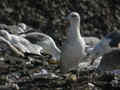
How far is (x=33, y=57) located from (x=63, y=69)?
1255mm

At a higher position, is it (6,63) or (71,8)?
(71,8)

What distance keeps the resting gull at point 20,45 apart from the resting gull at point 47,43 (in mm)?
124

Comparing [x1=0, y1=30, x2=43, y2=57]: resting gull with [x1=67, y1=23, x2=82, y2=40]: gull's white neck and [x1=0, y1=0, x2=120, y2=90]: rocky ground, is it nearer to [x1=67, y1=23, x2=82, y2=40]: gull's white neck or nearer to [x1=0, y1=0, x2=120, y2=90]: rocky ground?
[x1=0, y1=0, x2=120, y2=90]: rocky ground

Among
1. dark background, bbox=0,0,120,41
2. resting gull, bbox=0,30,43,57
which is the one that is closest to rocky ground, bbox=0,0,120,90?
dark background, bbox=0,0,120,41

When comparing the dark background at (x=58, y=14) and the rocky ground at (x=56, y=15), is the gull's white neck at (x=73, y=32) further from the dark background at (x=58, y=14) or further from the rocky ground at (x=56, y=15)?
the dark background at (x=58, y=14)

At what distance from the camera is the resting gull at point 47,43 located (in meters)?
7.33

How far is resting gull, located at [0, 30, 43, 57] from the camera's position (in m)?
7.83

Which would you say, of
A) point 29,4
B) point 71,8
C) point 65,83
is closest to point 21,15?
point 29,4

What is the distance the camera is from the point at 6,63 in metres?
7.27

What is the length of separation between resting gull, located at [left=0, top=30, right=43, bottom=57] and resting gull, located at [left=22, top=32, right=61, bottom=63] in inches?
4.9

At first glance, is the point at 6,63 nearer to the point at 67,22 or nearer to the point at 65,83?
the point at 67,22

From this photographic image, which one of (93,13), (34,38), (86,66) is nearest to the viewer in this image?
(86,66)

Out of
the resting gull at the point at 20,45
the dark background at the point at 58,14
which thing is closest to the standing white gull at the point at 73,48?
the resting gull at the point at 20,45

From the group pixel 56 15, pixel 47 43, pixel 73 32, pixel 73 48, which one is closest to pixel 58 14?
pixel 56 15
